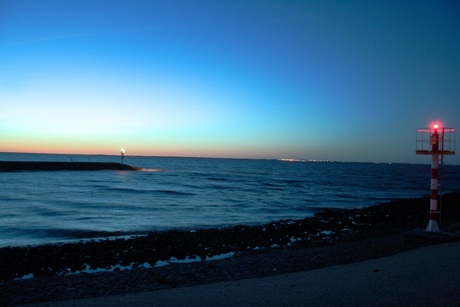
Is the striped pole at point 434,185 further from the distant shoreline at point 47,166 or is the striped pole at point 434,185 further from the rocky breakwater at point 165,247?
the distant shoreline at point 47,166

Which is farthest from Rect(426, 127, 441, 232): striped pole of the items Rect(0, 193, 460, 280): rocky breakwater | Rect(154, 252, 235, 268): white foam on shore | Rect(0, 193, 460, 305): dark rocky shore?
Rect(154, 252, 235, 268): white foam on shore

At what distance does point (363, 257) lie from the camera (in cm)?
875

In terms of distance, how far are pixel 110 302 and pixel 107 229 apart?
35.7ft

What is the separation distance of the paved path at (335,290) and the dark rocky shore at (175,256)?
111cm

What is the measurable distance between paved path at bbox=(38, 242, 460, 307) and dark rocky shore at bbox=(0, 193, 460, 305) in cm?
111

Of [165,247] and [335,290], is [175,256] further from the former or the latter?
[335,290]

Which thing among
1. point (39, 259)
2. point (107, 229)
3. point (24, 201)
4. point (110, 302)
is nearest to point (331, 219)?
point (107, 229)

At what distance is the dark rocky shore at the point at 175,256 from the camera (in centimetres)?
722

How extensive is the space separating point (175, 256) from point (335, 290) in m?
6.24

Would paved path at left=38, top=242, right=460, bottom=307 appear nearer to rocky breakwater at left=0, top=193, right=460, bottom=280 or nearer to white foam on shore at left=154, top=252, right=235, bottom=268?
white foam on shore at left=154, top=252, right=235, bottom=268

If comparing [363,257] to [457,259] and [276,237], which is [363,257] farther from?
[276,237]

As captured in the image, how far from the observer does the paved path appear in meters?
5.18

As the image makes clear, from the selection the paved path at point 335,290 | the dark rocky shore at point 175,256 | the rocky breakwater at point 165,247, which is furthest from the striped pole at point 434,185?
the paved path at point 335,290

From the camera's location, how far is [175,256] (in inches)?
426
